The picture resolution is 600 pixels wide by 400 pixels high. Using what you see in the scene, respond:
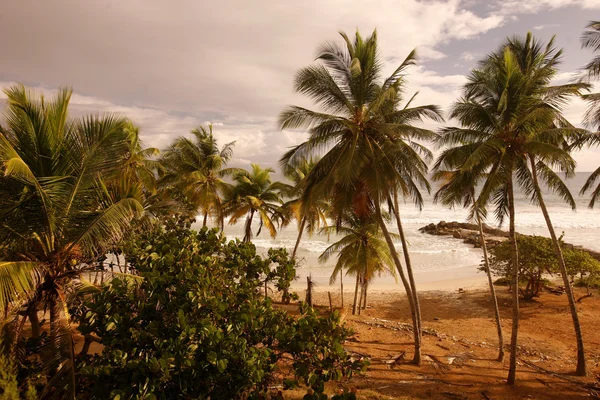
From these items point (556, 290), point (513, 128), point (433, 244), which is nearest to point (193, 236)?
point (513, 128)

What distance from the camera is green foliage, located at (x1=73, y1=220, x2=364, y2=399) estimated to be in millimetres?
3266

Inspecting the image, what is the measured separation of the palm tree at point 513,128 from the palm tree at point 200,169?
455 inches

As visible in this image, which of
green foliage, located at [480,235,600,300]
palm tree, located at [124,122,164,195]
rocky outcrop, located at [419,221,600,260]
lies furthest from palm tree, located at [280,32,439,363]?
rocky outcrop, located at [419,221,600,260]

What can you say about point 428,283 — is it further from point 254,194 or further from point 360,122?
point 360,122

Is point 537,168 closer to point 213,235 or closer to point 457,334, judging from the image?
point 457,334

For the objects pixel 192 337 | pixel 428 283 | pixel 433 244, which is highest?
pixel 192 337

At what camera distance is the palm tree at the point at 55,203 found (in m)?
4.70

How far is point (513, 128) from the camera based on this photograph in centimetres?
879

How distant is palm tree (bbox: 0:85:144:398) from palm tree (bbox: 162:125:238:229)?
1092 centimetres

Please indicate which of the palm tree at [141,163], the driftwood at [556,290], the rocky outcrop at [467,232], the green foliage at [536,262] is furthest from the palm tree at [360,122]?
the rocky outcrop at [467,232]

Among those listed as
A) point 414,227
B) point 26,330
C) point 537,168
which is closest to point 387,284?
point 537,168

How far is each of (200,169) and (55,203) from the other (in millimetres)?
12317

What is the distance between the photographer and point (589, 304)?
1714 cm

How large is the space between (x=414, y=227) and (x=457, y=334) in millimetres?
33258
